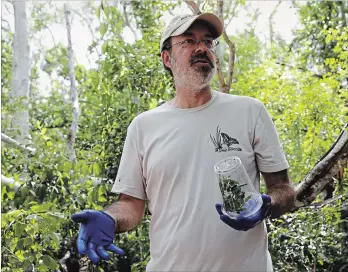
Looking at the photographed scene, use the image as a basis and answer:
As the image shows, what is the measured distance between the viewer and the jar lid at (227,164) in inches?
42.9

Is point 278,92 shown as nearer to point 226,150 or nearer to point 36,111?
point 226,150

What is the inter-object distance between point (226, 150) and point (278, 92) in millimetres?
2959

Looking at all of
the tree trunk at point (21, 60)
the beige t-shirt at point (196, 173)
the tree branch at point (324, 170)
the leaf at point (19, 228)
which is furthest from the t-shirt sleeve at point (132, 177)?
the tree trunk at point (21, 60)

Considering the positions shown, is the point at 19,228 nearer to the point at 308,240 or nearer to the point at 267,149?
the point at 267,149

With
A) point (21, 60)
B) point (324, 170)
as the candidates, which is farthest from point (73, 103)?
point (324, 170)

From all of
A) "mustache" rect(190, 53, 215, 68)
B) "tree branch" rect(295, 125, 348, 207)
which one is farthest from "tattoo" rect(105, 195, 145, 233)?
"tree branch" rect(295, 125, 348, 207)

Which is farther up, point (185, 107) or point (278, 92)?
point (185, 107)

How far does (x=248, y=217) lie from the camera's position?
1.02m

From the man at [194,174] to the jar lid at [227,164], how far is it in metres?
0.03

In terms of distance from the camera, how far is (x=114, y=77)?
3.30m

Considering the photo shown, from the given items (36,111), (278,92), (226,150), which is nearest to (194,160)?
(226,150)

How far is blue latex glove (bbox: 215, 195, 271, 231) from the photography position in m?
1.01

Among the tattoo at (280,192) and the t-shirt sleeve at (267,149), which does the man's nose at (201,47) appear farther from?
the tattoo at (280,192)

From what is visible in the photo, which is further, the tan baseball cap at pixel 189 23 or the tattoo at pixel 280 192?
the tan baseball cap at pixel 189 23
